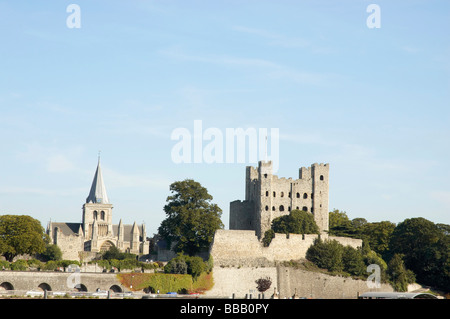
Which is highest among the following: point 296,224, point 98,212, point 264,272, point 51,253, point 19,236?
point 98,212

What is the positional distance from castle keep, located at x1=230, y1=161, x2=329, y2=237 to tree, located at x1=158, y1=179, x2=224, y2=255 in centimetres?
617

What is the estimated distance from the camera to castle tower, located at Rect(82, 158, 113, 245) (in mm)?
134500

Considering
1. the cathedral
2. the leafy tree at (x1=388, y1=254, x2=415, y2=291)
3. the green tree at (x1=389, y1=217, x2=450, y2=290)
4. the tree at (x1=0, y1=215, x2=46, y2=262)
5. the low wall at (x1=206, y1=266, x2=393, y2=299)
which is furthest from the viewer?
the cathedral

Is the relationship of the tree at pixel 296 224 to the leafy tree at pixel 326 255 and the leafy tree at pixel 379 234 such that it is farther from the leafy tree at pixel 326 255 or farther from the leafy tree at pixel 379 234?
the leafy tree at pixel 379 234

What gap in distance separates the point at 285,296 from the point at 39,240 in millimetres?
28351

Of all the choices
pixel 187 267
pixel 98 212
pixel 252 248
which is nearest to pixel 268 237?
pixel 252 248

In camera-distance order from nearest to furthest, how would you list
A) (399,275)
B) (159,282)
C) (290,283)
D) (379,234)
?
(159,282) → (290,283) → (399,275) → (379,234)

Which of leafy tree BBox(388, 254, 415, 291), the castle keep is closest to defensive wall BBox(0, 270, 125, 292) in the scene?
the castle keep

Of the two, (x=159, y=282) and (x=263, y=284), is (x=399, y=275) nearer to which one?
(x=263, y=284)

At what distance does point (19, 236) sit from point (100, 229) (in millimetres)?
57234

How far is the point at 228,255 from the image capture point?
66.2 m

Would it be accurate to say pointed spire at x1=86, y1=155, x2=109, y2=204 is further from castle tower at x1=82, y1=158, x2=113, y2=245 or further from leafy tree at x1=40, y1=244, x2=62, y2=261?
leafy tree at x1=40, y1=244, x2=62, y2=261

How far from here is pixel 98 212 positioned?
134875 mm
